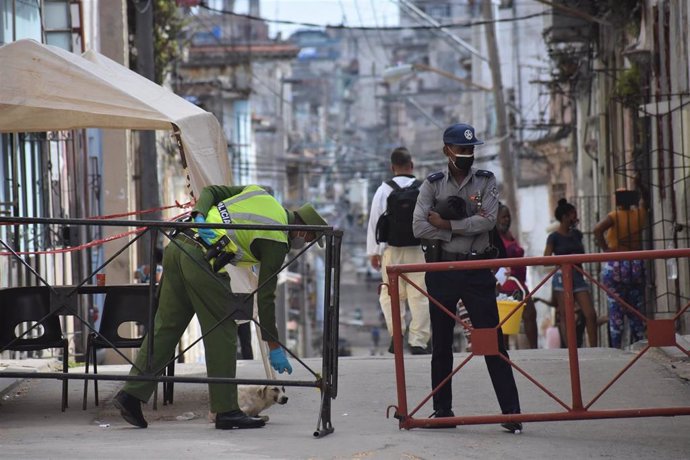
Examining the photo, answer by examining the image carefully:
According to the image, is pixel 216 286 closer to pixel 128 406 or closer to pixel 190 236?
pixel 190 236

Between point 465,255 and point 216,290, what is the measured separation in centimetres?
155

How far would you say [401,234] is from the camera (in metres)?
12.6

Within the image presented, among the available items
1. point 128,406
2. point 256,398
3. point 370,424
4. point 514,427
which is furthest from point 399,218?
point 128,406

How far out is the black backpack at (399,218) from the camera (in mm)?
12461

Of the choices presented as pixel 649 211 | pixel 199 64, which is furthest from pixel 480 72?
pixel 649 211

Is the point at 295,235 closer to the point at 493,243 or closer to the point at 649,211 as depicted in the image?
the point at 493,243

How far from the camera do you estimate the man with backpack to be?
12492 millimetres

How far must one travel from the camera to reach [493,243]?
8.52 m

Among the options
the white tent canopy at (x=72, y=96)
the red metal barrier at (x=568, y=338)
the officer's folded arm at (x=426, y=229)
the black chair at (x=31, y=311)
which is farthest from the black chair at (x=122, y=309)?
the officer's folded arm at (x=426, y=229)

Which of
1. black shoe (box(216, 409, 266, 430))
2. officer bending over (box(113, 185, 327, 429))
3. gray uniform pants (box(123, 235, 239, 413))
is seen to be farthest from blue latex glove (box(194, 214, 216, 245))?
black shoe (box(216, 409, 266, 430))

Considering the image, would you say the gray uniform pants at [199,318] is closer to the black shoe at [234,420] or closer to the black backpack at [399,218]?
the black shoe at [234,420]

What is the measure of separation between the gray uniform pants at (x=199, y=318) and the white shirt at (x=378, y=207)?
4.55m

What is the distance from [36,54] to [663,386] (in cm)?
524

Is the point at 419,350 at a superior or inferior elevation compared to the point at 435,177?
inferior
